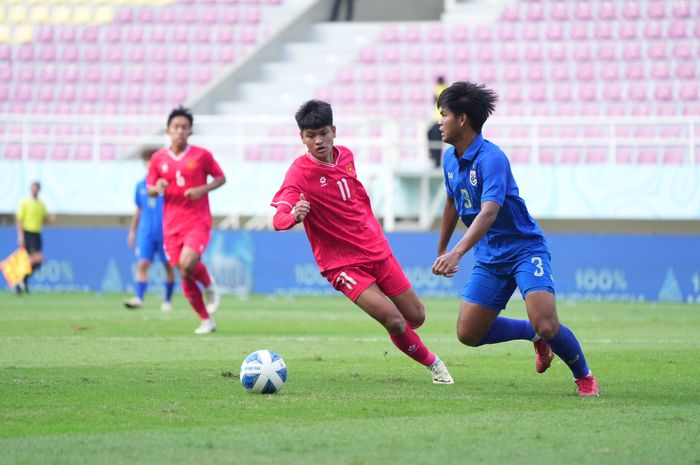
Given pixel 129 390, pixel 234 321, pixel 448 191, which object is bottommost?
pixel 234 321

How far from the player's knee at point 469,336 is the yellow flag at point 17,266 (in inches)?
580

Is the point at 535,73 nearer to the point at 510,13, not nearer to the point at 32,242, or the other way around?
the point at 510,13

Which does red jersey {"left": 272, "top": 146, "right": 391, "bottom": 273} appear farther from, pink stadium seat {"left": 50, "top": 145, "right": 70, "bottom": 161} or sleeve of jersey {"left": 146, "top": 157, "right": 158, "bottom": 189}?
pink stadium seat {"left": 50, "top": 145, "right": 70, "bottom": 161}

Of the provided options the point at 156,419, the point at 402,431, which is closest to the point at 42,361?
the point at 156,419

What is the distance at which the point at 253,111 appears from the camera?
94.9 ft

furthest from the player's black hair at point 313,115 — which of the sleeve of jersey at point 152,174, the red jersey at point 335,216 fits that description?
the sleeve of jersey at point 152,174

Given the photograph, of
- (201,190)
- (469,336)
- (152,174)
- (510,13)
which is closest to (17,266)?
(152,174)

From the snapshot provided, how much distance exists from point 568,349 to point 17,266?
1574 centimetres

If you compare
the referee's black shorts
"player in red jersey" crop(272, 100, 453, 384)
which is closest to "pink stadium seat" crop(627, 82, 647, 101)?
the referee's black shorts

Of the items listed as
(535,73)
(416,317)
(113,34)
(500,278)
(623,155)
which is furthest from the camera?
(113,34)

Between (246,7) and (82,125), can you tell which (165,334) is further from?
(246,7)

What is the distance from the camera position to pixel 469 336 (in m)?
8.50

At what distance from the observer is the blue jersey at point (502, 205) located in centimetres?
807

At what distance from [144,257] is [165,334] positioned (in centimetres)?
504
